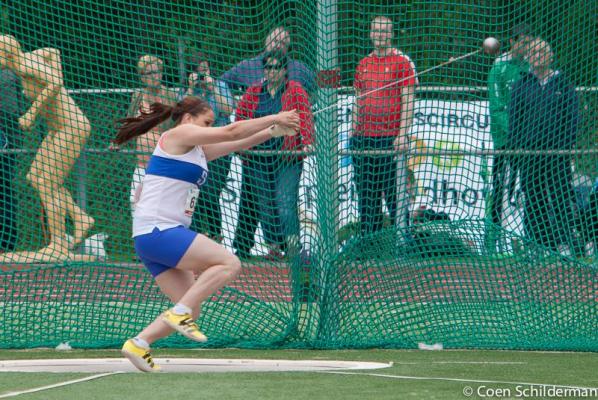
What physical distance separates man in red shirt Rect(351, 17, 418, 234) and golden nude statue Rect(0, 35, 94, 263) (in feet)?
7.55

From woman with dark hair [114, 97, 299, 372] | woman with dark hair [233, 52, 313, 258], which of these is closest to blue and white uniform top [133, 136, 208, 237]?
woman with dark hair [114, 97, 299, 372]

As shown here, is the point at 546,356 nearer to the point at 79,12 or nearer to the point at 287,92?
the point at 287,92

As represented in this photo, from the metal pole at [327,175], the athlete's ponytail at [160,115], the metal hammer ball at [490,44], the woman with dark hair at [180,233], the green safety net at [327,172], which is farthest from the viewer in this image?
the green safety net at [327,172]

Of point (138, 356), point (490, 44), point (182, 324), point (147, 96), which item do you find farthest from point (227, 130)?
point (147, 96)

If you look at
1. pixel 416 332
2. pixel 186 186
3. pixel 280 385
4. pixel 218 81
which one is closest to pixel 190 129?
pixel 186 186

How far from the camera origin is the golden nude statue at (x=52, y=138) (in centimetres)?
930

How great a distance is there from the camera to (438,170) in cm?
1009

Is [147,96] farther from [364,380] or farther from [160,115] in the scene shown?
[364,380]

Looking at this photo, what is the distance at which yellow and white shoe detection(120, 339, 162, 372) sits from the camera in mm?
6590

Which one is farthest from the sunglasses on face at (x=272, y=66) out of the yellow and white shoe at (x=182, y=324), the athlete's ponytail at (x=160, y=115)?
the yellow and white shoe at (x=182, y=324)

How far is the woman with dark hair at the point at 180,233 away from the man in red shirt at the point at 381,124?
6.28 ft

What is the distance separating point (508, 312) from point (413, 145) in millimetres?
1708

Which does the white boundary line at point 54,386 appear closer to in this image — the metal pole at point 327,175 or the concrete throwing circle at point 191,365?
Answer: the concrete throwing circle at point 191,365

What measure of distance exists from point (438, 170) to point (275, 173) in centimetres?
184
